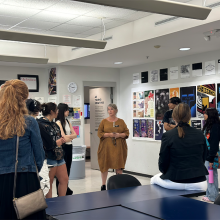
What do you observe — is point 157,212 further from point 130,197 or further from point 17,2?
point 17,2

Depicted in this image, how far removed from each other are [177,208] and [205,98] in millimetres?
3956

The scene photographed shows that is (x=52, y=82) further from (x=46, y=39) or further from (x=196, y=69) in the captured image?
(x=196, y=69)

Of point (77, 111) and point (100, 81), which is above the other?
point (100, 81)

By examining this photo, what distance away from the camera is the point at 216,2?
414 centimetres

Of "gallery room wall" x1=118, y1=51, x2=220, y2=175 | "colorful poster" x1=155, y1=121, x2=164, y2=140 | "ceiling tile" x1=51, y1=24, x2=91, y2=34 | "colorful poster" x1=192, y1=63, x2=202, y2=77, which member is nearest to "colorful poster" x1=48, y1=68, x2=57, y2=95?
"gallery room wall" x1=118, y1=51, x2=220, y2=175

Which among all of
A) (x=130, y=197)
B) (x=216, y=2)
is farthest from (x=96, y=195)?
(x=216, y=2)

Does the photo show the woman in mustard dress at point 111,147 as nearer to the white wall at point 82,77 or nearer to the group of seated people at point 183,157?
the white wall at point 82,77

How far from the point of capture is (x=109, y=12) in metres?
4.95

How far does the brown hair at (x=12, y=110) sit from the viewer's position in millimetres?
2303

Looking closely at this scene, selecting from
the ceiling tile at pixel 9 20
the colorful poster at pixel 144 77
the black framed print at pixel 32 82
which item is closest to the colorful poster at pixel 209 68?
the colorful poster at pixel 144 77

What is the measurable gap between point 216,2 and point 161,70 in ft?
10.1

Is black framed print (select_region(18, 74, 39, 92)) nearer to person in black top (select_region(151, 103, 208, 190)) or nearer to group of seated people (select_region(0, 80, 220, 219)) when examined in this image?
group of seated people (select_region(0, 80, 220, 219))

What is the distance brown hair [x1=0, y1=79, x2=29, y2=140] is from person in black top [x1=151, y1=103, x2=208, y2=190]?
1439 mm

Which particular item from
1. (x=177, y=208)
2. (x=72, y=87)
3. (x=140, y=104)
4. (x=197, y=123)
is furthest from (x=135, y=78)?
(x=177, y=208)
